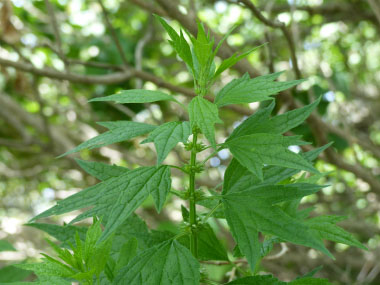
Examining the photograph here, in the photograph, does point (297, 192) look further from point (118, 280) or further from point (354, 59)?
point (354, 59)

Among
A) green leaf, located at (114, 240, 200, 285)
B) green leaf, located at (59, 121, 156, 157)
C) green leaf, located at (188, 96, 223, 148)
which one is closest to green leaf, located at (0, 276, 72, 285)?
green leaf, located at (114, 240, 200, 285)

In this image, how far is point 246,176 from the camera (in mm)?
771

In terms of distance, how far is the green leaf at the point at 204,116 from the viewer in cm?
67

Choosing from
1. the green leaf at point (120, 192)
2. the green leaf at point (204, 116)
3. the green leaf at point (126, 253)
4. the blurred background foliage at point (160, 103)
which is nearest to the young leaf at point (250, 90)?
the green leaf at point (204, 116)

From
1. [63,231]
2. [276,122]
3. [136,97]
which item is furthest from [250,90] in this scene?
[63,231]

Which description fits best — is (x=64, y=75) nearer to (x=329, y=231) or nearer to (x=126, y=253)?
(x=126, y=253)

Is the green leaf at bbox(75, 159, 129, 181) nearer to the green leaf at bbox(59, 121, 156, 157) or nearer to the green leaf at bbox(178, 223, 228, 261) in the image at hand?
the green leaf at bbox(59, 121, 156, 157)

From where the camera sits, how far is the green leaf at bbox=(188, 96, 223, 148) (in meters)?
0.67

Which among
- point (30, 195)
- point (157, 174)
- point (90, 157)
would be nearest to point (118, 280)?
point (157, 174)

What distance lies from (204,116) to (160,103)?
252 centimetres

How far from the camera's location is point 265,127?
75 centimetres

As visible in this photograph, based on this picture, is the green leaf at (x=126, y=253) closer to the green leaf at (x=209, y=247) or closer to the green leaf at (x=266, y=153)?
the green leaf at (x=209, y=247)

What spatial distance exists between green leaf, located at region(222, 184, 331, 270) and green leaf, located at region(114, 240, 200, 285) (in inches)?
3.1

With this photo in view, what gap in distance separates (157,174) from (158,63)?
3.11m
